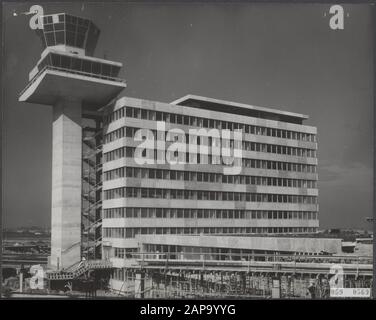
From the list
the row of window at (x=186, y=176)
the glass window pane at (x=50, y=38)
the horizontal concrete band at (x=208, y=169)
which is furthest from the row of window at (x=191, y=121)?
the glass window pane at (x=50, y=38)

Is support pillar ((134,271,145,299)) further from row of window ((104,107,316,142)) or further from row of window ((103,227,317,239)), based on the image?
row of window ((104,107,316,142))

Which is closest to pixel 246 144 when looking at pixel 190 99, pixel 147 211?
pixel 190 99

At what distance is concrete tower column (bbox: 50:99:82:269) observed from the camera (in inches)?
1286

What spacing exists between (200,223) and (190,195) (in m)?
1.90

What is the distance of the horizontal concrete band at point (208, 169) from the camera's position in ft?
96.3

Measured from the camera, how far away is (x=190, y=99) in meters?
29.9

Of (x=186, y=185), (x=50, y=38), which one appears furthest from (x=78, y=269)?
(x=50, y=38)

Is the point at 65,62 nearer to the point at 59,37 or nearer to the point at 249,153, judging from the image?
the point at 59,37

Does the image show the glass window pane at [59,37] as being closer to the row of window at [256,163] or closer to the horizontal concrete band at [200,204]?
the row of window at [256,163]

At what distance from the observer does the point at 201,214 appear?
108 ft

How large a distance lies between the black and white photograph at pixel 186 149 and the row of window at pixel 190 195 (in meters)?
0.10

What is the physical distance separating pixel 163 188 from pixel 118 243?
4.28m

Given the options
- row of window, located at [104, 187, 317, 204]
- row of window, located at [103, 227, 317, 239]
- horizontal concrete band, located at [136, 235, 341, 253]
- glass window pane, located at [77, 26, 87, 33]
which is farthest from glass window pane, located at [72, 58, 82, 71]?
horizontal concrete band, located at [136, 235, 341, 253]

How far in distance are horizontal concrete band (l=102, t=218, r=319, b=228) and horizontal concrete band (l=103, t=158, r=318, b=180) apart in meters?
2.95
